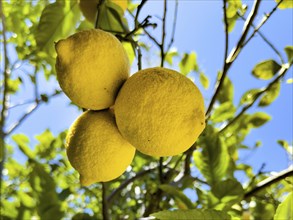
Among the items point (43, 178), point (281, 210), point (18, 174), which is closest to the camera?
point (281, 210)

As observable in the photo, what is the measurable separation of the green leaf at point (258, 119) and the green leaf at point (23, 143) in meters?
1.03

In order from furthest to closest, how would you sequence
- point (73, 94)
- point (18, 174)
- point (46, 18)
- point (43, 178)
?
point (18, 174)
point (46, 18)
point (43, 178)
point (73, 94)

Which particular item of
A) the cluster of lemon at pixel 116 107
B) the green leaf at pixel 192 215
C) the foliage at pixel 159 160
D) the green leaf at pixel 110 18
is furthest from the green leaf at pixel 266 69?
the green leaf at pixel 192 215

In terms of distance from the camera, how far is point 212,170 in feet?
3.57

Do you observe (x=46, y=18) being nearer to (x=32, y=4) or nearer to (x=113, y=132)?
(x=113, y=132)

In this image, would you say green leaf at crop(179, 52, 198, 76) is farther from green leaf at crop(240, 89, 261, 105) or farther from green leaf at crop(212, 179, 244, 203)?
green leaf at crop(212, 179, 244, 203)

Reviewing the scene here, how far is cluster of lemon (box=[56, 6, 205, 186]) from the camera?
29.7 inches

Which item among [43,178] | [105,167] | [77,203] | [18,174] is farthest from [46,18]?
[77,203]

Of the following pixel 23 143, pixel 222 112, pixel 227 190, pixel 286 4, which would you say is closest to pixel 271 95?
pixel 222 112

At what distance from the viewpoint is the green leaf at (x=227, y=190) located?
3.22 ft

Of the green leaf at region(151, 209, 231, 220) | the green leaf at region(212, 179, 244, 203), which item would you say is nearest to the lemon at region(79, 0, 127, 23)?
the green leaf at region(212, 179, 244, 203)

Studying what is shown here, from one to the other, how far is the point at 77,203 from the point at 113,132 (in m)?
1.60

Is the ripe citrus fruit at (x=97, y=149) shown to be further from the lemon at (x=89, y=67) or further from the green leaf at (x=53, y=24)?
the green leaf at (x=53, y=24)

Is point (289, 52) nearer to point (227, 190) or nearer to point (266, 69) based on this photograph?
point (266, 69)
